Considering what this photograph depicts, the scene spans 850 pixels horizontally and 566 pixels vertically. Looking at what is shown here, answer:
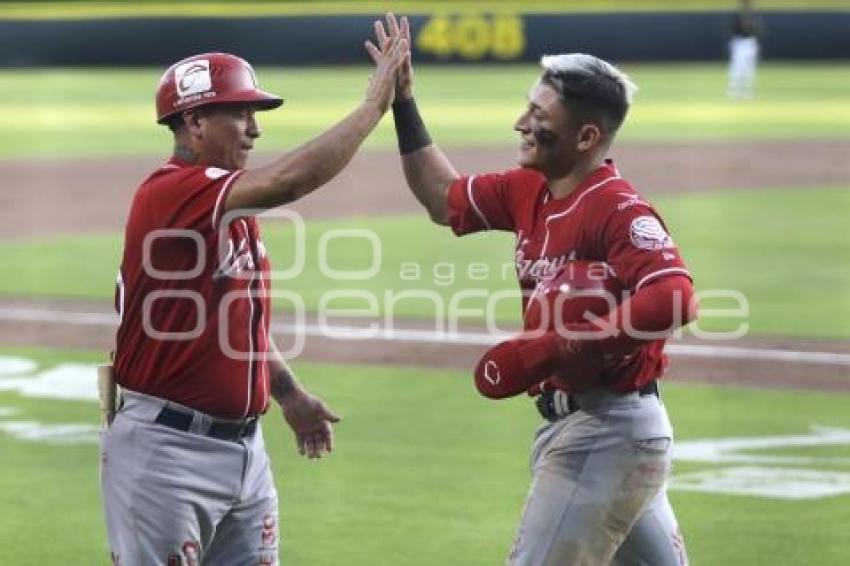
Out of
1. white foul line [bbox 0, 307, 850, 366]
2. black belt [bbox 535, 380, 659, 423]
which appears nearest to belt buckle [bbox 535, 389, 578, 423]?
black belt [bbox 535, 380, 659, 423]

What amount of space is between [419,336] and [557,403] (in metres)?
7.47

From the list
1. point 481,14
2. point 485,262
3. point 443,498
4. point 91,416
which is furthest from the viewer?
point 481,14

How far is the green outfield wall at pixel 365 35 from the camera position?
45094mm

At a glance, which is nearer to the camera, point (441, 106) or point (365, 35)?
point (441, 106)

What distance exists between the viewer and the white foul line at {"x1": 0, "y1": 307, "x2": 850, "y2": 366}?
12250 mm

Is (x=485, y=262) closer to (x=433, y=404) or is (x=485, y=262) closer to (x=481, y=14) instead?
(x=433, y=404)

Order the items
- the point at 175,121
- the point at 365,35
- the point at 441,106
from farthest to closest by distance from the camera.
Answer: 1. the point at 365,35
2. the point at 441,106
3. the point at 175,121

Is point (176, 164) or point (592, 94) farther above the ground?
point (592, 94)

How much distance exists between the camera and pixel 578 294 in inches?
212

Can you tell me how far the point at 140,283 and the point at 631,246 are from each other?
4.82ft

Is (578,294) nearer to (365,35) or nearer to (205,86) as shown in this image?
(205,86)

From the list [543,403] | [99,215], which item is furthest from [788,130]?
[543,403]

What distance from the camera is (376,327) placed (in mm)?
13484

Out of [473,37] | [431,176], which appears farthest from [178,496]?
[473,37]
